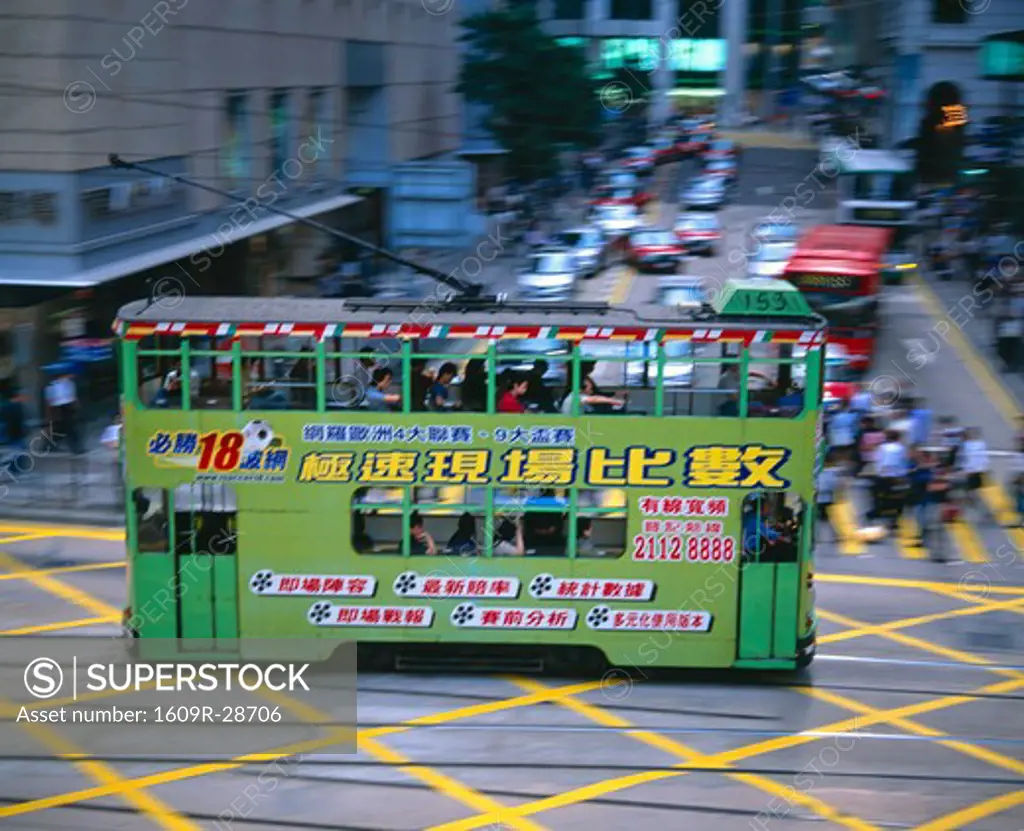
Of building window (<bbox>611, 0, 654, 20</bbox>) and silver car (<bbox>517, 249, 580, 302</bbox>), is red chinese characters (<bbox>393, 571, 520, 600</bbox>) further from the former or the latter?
building window (<bbox>611, 0, 654, 20</bbox>)

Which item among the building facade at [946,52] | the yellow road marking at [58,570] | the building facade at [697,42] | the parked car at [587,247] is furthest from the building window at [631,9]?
the yellow road marking at [58,570]

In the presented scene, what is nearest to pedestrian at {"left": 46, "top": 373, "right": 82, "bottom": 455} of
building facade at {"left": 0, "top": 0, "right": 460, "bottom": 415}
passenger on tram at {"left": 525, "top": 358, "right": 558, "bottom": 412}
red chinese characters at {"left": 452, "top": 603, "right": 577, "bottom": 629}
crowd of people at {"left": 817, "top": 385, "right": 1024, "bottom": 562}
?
building facade at {"left": 0, "top": 0, "right": 460, "bottom": 415}

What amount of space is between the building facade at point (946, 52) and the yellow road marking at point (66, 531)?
36669mm

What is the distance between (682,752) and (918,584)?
268 inches

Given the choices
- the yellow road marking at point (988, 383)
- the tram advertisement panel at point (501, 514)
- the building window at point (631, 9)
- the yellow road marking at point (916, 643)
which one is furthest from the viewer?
the building window at point (631, 9)

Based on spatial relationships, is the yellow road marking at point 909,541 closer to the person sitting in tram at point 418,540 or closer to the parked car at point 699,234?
the person sitting in tram at point 418,540

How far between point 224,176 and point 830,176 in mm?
29455

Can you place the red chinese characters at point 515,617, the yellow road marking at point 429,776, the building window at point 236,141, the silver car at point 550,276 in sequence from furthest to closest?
1. the silver car at point 550,276
2. the building window at point 236,141
3. the red chinese characters at point 515,617
4. the yellow road marking at point 429,776

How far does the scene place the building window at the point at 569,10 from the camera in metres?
72.3

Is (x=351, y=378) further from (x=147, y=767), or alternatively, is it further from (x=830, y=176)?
(x=830, y=176)

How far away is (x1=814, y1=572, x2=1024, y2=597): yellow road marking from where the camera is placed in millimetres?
19047

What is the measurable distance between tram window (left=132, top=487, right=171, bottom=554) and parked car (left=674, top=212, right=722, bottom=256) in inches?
1173

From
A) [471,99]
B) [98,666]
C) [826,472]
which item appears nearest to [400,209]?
[471,99]

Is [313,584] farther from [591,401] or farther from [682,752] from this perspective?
[682,752]
